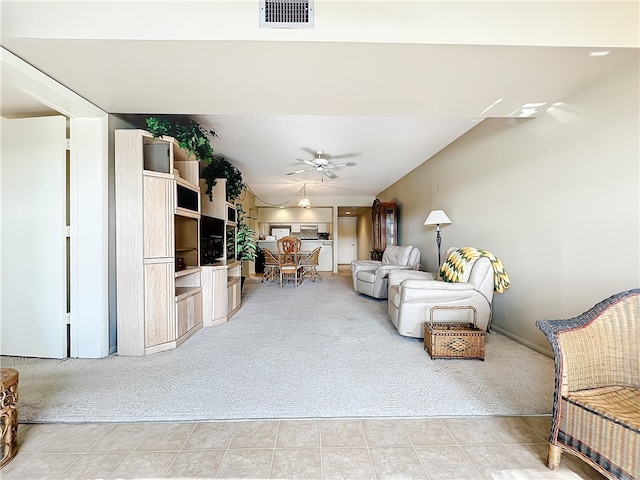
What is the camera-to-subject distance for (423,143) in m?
3.98

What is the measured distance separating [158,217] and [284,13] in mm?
2020

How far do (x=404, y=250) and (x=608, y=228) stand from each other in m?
3.14

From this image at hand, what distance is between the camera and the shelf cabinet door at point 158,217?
2535 mm

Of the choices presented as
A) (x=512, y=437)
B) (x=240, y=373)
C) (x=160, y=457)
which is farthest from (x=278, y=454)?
(x=512, y=437)

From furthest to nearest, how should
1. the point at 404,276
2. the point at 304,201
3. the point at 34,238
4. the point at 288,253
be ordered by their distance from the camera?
the point at 304,201 < the point at 288,253 < the point at 404,276 < the point at 34,238

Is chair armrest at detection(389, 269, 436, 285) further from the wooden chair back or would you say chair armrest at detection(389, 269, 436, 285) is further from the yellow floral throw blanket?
the wooden chair back

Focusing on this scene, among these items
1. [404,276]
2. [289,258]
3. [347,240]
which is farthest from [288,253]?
[347,240]

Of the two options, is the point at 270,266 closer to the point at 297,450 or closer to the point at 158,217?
the point at 158,217

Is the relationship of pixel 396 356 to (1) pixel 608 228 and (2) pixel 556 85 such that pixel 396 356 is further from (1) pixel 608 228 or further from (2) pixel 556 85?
(2) pixel 556 85

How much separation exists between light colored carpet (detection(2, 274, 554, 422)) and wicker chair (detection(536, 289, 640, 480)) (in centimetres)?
53

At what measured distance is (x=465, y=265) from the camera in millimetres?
2912

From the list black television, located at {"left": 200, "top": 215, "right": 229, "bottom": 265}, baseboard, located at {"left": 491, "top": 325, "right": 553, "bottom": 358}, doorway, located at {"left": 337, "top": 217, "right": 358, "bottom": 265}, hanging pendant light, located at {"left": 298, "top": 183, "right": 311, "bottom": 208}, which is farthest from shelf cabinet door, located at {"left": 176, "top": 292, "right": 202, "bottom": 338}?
doorway, located at {"left": 337, "top": 217, "right": 358, "bottom": 265}

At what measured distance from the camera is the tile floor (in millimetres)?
1241

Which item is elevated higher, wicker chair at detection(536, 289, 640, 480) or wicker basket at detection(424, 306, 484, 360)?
wicker chair at detection(536, 289, 640, 480)
